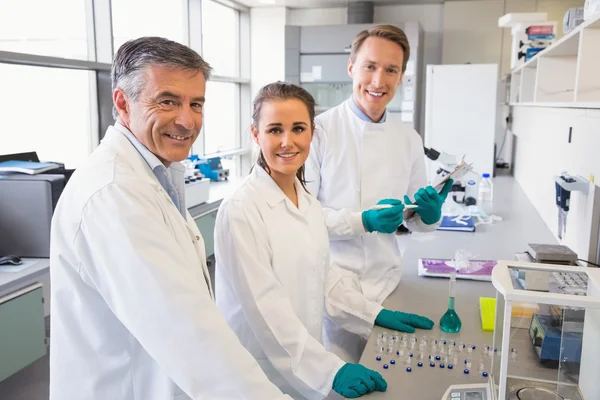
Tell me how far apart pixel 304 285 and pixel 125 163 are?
653mm

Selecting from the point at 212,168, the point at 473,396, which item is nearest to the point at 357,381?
the point at 473,396

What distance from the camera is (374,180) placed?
1845 mm

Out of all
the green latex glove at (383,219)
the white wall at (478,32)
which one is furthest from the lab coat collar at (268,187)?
the white wall at (478,32)

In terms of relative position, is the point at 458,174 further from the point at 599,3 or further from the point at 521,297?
the point at 521,297

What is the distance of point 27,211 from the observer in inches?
89.0

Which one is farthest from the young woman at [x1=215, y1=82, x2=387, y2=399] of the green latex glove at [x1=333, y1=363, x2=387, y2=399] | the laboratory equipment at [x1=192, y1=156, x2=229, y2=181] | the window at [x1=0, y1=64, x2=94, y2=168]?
the laboratory equipment at [x1=192, y1=156, x2=229, y2=181]

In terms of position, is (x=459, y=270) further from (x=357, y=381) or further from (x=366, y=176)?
(x=357, y=381)

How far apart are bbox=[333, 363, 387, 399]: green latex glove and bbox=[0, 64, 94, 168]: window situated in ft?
7.16

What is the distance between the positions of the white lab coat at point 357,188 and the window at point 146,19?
2.26 meters

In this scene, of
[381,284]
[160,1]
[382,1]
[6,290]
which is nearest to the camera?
[381,284]

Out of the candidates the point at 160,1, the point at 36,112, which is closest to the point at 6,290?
the point at 36,112

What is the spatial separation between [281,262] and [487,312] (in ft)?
2.20

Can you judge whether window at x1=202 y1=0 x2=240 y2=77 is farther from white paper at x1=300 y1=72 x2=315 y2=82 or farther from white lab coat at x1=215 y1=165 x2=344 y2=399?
white lab coat at x1=215 y1=165 x2=344 y2=399

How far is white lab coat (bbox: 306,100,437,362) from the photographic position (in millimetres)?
1688
